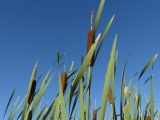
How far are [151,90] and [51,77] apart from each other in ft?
2.17

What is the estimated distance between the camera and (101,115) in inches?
43.0

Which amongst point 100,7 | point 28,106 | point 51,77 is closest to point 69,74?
point 51,77

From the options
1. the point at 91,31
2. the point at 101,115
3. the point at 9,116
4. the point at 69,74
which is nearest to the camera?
the point at 101,115

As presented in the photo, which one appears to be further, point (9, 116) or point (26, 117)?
point (9, 116)

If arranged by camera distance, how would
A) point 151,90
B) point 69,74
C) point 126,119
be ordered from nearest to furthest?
point 126,119 < point 151,90 < point 69,74

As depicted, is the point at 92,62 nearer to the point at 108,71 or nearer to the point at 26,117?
the point at 108,71

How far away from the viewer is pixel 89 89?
125cm

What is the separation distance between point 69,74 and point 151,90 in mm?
653

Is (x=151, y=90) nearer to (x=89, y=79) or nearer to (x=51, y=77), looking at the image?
(x=89, y=79)

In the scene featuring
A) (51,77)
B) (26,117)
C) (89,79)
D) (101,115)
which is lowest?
(101,115)

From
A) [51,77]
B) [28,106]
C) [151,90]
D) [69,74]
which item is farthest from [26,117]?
[151,90]

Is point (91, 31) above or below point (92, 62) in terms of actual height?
above

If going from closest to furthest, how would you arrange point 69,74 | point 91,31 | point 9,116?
point 91,31 < point 69,74 < point 9,116

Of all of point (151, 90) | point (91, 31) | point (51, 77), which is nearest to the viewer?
point (91, 31)
